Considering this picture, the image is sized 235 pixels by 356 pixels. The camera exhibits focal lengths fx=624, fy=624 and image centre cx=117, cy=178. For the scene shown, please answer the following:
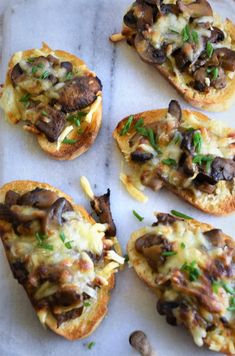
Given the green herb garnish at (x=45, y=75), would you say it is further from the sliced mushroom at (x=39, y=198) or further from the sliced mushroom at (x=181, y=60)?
the sliced mushroom at (x=181, y=60)

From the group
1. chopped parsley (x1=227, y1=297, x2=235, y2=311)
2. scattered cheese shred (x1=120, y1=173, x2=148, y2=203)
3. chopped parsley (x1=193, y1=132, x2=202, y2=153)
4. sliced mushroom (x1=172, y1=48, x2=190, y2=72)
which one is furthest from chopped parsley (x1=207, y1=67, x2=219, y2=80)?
chopped parsley (x1=227, y1=297, x2=235, y2=311)

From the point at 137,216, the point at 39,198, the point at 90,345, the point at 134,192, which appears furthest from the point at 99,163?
the point at 90,345

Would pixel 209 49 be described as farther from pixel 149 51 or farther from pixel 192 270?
pixel 192 270

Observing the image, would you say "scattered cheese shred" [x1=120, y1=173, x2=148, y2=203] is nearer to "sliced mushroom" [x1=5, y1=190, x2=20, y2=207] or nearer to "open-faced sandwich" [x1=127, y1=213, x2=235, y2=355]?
"open-faced sandwich" [x1=127, y1=213, x2=235, y2=355]

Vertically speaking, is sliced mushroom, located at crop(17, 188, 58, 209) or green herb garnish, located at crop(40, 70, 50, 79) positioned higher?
green herb garnish, located at crop(40, 70, 50, 79)

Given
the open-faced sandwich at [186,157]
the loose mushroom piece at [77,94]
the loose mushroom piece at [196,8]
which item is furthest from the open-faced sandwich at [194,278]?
the loose mushroom piece at [196,8]
